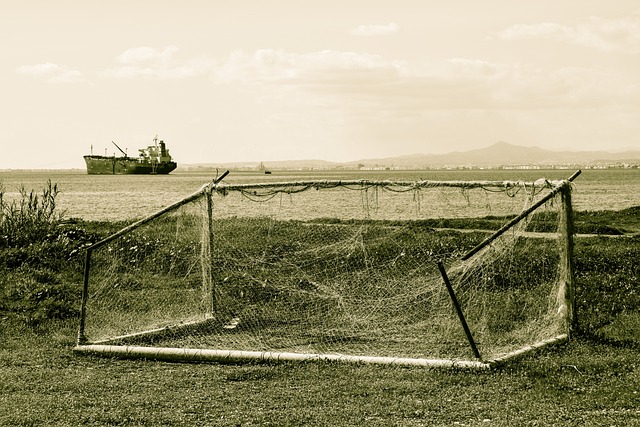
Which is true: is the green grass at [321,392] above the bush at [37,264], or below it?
below

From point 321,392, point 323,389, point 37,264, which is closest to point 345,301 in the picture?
point 323,389

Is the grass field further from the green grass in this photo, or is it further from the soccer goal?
the soccer goal

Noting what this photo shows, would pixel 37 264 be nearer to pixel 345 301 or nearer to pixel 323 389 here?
pixel 345 301

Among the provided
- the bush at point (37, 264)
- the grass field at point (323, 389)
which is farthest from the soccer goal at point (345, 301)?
the bush at point (37, 264)

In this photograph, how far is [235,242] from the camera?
2058 cm

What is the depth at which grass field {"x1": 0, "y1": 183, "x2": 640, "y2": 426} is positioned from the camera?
7.95 meters

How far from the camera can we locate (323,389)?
357 inches

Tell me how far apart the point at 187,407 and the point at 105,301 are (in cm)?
765

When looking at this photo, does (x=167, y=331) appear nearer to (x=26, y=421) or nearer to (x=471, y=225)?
(x=26, y=421)

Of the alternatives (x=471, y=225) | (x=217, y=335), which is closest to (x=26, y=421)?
(x=217, y=335)

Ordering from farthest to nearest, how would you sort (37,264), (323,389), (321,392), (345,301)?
(37,264)
(345,301)
(323,389)
(321,392)

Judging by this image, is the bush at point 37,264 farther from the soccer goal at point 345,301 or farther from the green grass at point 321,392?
the green grass at point 321,392

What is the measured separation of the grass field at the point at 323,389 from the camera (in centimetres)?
795

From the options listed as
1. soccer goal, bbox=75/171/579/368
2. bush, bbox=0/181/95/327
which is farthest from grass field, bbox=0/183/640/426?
bush, bbox=0/181/95/327
